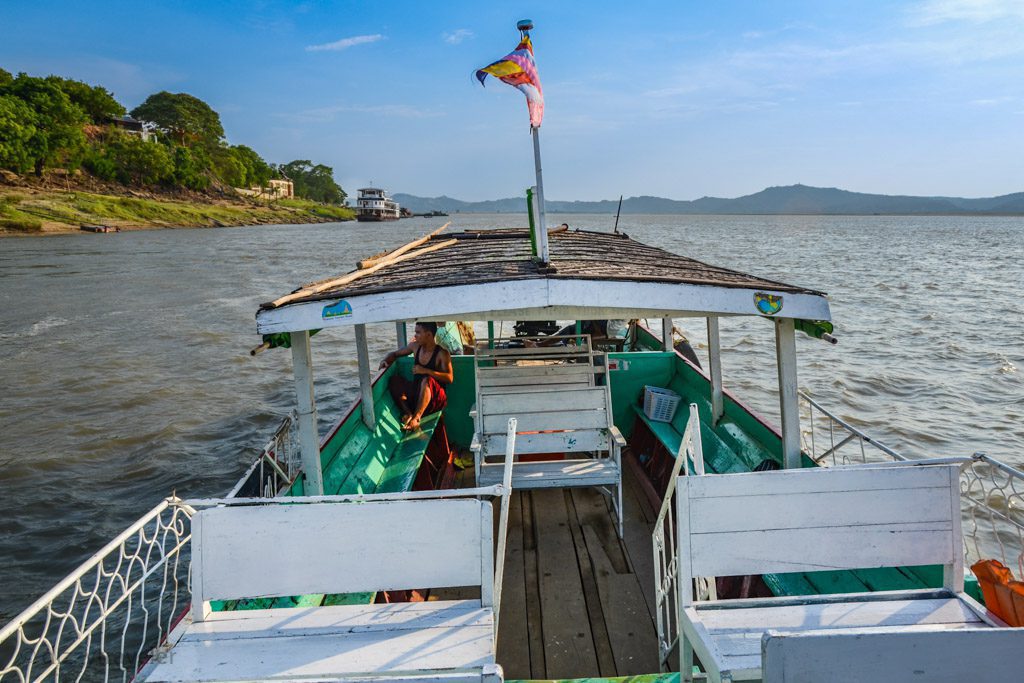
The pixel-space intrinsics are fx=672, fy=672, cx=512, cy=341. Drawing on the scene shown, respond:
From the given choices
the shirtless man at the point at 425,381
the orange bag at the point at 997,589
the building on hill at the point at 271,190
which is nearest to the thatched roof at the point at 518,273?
the shirtless man at the point at 425,381

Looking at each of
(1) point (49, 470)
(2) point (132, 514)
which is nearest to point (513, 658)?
(2) point (132, 514)

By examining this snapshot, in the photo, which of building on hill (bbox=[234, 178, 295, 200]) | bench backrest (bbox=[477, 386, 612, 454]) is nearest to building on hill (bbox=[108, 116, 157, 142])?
building on hill (bbox=[234, 178, 295, 200])

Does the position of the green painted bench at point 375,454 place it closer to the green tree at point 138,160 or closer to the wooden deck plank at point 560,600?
the wooden deck plank at point 560,600

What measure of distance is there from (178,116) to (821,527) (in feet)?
400

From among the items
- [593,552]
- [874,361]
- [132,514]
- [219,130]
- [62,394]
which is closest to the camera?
→ [593,552]

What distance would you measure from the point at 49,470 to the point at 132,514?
7.55 ft

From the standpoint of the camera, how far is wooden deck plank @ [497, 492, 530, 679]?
164 inches

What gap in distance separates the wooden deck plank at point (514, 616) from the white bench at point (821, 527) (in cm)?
152

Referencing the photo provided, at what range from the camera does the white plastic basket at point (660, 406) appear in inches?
276

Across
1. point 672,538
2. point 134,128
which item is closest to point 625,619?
point 672,538

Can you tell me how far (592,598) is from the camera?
4.79 meters

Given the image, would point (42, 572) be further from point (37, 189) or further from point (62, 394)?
point (37, 189)

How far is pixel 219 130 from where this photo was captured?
115 m

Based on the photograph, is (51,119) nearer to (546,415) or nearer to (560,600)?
(546,415)
